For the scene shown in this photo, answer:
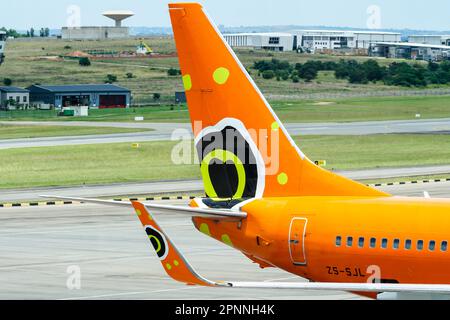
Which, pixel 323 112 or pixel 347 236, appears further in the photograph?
pixel 323 112

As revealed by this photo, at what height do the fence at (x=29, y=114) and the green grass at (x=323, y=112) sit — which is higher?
the green grass at (x=323, y=112)

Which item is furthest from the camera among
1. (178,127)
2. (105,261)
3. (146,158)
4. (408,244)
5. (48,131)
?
(178,127)

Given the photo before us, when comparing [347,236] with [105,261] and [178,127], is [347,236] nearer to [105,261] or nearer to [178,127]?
[105,261]

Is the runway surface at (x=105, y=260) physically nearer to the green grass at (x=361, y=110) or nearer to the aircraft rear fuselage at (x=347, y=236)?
the aircraft rear fuselage at (x=347, y=236)

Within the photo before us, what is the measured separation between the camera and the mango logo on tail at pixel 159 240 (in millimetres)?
19375

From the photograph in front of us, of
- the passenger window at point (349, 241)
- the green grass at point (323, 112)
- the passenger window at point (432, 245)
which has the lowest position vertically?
the green grass at point (323, 112)

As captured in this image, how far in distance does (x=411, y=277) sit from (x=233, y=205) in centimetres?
615

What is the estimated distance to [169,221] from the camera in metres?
56.4

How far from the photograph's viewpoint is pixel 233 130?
29.5m

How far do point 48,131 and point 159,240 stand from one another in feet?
389

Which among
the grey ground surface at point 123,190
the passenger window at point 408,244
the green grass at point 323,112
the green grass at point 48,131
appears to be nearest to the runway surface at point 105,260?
the passenger window at point 408,244

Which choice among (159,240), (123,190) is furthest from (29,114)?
(159,240)
